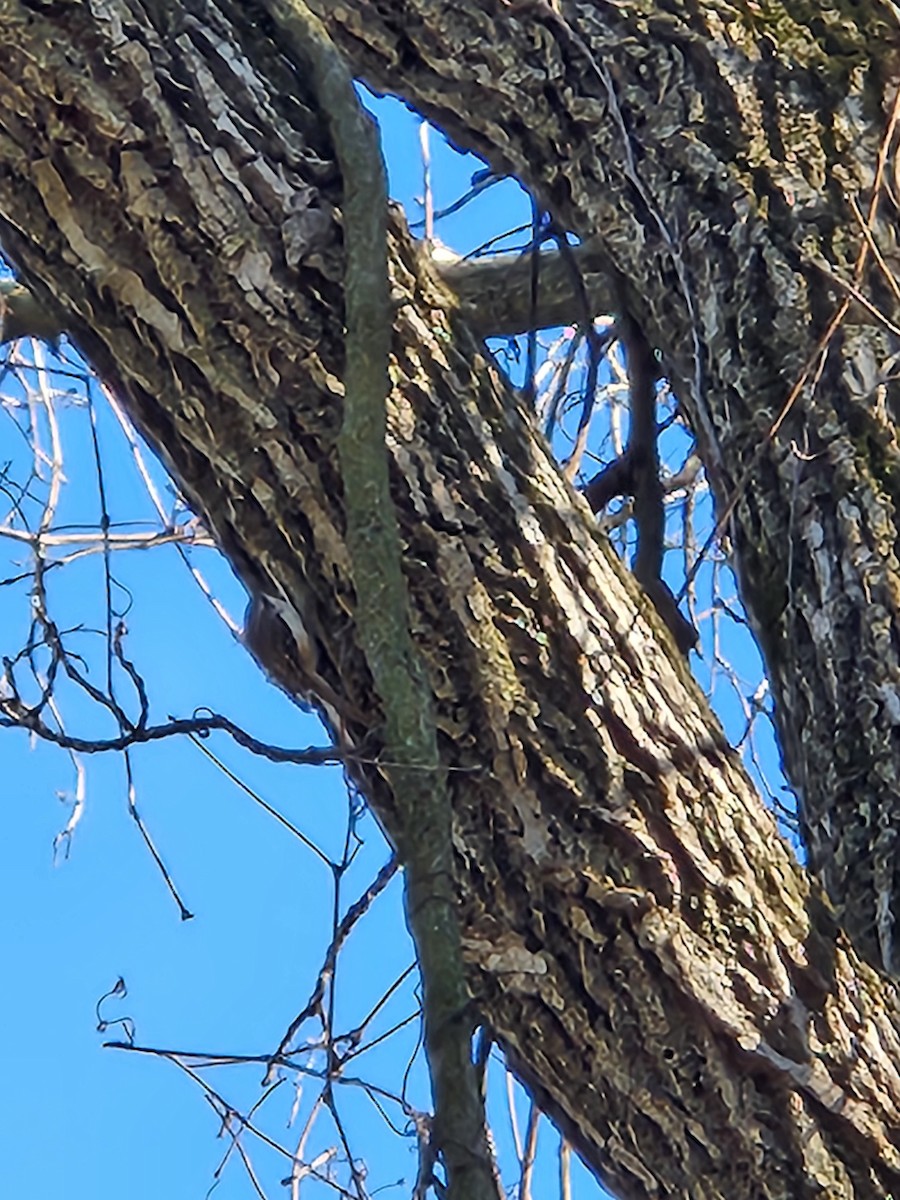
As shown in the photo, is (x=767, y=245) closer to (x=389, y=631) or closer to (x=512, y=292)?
(x=389, y=631)

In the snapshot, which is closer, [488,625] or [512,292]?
[488,625]

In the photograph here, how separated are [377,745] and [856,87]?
70 cm

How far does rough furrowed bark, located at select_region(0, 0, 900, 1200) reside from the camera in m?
1.06

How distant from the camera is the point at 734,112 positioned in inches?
52.1

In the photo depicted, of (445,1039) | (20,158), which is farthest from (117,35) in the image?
(445,1039)

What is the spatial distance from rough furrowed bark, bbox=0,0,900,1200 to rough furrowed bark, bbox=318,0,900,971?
92 millimetres

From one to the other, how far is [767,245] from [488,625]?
401 mm

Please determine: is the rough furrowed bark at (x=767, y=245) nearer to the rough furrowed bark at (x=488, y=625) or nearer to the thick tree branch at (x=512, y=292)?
the rough furrowed bark at (x=488, y=625)

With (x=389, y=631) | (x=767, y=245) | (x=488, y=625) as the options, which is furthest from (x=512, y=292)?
(x=389, y=631)

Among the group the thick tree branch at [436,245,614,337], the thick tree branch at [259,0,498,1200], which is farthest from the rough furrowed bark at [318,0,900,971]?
the thick tree branch at [436,245,614,337]

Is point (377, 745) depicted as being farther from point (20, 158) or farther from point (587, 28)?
point (587, 28)

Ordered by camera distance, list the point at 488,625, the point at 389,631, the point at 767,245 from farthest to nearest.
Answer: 1. the point at 767,245
2. the point at 488,625
3. the point at 389,631

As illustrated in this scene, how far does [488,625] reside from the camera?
1.12 meters

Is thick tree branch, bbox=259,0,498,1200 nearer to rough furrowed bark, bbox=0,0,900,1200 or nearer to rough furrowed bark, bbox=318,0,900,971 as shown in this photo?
rough furrowed bark, bbox=0,0,900,1200
